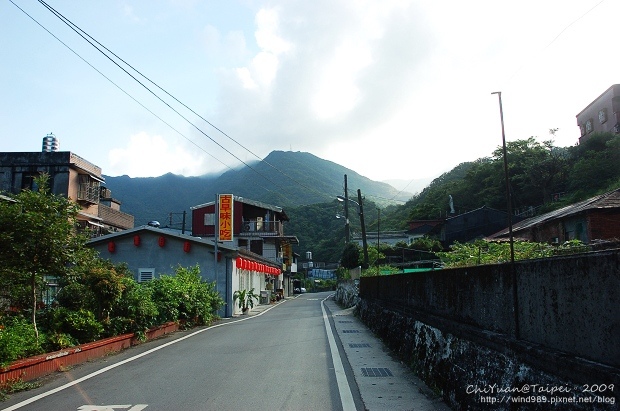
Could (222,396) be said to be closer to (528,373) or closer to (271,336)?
(528,373)

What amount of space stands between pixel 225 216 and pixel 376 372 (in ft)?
67.2

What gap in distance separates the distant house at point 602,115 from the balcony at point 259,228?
1269 inches

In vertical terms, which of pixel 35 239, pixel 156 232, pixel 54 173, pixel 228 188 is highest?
pixel 228 188

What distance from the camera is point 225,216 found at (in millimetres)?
28422

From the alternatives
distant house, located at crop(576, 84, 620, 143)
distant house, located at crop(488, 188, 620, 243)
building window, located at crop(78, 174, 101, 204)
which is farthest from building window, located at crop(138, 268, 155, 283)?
distant house, located at crop(576, 84, 620, 143)

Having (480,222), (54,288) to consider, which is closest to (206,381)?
(54,288)

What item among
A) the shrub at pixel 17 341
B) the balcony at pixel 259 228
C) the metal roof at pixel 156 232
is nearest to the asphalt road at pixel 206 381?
the shrub at pixel 17 341

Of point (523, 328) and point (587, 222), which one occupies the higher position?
point (587, 222)

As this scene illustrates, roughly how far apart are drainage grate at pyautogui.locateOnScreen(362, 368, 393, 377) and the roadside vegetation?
233 inches

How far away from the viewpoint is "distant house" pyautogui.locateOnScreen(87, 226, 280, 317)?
1005 inches

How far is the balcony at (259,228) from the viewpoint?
51125 mm

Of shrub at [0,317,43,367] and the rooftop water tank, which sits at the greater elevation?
the rooftop water tank

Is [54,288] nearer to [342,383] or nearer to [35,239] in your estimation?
[35,239]

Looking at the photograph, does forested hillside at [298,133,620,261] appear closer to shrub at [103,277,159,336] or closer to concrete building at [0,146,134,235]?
shrub at [103,277,159,336]
